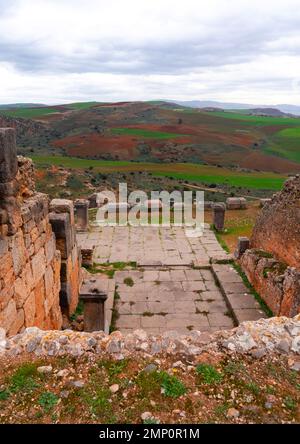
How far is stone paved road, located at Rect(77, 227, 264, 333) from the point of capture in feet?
27.9

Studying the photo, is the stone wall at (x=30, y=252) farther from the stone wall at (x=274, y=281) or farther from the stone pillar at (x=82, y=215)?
the stone pillar at (x=82, y=215)

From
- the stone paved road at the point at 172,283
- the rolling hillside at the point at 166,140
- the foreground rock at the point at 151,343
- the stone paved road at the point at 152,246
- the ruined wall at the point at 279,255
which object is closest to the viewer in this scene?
the foreground rock at the point at 151,343

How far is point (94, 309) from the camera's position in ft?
23.6

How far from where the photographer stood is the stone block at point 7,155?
197 inches

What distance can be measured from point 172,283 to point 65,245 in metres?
3.53

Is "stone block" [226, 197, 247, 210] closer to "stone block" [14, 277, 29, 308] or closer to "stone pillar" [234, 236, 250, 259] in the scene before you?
"stone pillar" [234, 236, 250, 259]

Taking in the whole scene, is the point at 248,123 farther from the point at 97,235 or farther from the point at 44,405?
the point at 44,405

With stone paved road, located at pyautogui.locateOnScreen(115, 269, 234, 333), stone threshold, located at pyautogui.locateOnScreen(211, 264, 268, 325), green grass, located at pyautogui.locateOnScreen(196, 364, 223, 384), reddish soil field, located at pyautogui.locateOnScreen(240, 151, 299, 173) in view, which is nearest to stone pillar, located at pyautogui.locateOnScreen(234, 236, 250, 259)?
stone threshold, located at pyautogui.locateOnScreen(211, 264, 268, 325)

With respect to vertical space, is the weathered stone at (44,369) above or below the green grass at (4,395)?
above

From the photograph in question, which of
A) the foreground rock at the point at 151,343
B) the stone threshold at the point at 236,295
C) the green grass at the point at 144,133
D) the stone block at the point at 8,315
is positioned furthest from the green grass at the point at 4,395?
the green grass at the point at 144,133

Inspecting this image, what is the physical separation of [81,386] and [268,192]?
1046 inches

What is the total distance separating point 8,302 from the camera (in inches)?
205

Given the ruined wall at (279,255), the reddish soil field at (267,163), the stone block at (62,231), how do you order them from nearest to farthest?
1. the stone block at (62,231)
2. the ruined wall at (279,255)
3. the reddish soil field at (267,163)

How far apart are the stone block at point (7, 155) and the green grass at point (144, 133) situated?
164ft
